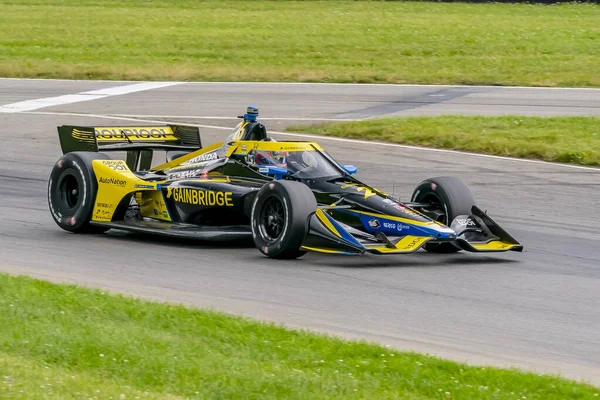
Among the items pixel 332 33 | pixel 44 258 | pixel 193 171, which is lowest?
pixel 44 258

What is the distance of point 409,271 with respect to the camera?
35.2 feet

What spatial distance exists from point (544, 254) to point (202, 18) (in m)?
35.1

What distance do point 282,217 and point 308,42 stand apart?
26.2 metres

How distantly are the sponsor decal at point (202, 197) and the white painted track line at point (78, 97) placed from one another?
472 inches

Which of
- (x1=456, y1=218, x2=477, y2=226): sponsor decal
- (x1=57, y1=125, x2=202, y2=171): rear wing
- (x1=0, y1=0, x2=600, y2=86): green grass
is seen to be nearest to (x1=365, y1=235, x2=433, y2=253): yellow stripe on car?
(x1=456, y1=218, x2=477, y2=226): sponsor decal

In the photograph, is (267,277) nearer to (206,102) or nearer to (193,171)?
(193,171)

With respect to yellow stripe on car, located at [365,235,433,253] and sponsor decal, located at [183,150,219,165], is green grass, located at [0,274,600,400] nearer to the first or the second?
yellow stripe on car, located at [365,235,433,253]

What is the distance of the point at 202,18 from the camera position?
45312mm

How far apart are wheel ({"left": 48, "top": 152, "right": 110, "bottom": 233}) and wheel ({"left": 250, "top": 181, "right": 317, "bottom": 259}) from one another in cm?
237

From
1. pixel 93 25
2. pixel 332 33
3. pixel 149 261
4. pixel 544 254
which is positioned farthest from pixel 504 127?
pixel 93 25

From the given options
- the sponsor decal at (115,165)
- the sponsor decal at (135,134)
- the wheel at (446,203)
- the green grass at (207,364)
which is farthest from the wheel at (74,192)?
Answer: the green grass at (207,364)

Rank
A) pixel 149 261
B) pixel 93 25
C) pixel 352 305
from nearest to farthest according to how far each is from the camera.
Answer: pixel 352 305 → pixel 149 261 → pixel 93 25

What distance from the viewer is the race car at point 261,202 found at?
10.9 m

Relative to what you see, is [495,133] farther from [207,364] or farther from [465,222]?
[207,364]
